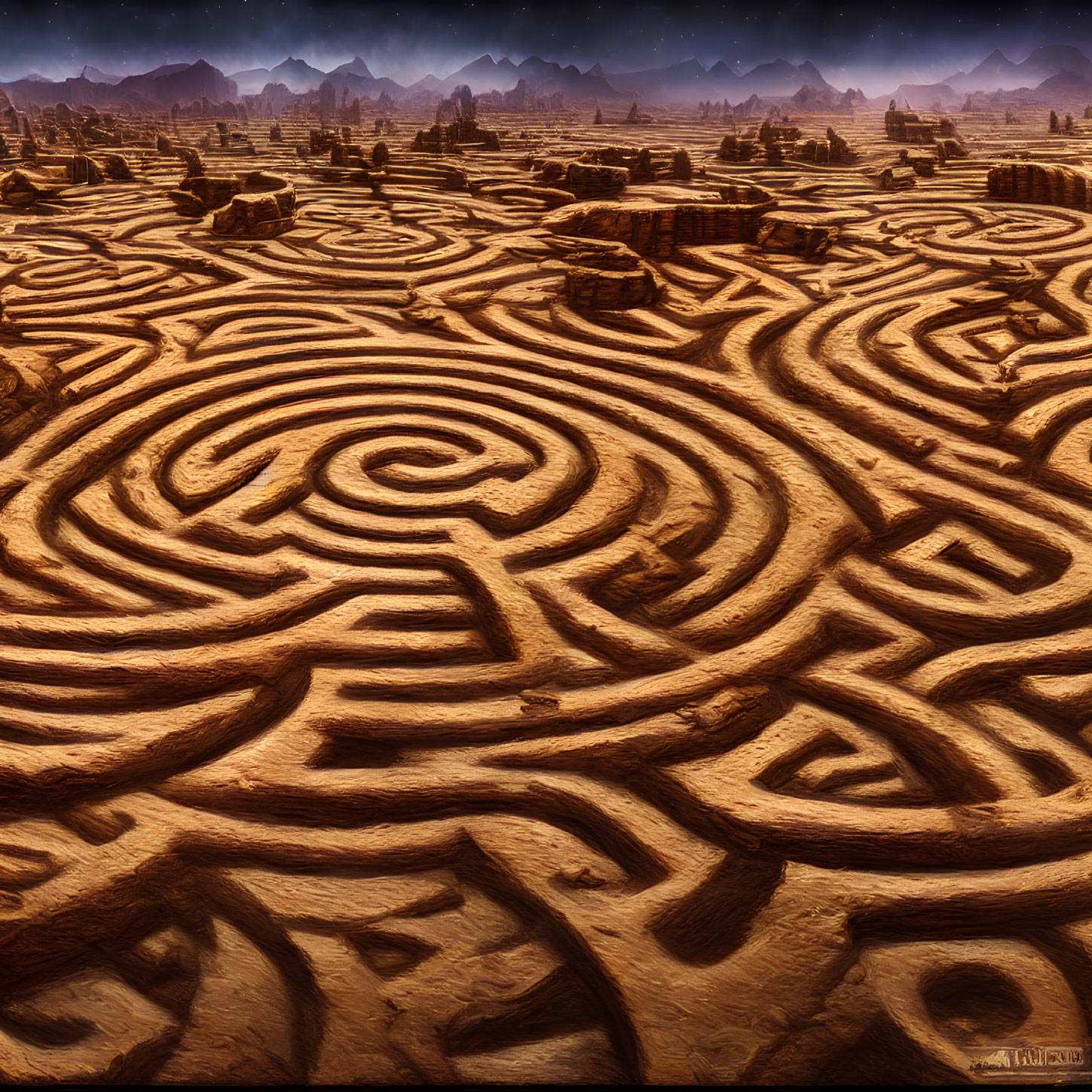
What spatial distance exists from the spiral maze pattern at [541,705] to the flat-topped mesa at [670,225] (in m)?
2.31

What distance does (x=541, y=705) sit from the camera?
232 centimetres

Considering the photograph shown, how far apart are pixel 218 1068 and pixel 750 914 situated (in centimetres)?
106


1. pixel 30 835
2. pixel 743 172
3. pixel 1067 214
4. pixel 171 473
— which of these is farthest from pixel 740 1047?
pixel 743 172

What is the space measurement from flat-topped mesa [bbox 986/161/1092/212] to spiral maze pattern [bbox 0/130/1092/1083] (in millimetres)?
4614

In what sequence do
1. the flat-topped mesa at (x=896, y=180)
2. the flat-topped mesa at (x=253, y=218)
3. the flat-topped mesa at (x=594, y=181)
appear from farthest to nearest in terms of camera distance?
the flat-topped mesa at (x=896, y=180) < the flat-topped mesa at (x=594, y=181) < the flat-topped mesa at (x=253, y=218)

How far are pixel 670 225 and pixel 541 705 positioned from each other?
17.5 feet

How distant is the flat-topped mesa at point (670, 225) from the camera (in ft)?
21.8

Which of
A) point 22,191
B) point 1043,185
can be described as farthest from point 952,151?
point 22,191

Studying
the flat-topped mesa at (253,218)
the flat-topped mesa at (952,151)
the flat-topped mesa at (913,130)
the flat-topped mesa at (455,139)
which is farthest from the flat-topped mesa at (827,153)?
the flat-topped mesa at (253,218)

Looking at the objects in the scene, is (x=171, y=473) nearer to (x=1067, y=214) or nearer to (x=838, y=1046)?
(x=838, y=1046)

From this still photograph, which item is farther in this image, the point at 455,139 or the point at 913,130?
the point at 913,130

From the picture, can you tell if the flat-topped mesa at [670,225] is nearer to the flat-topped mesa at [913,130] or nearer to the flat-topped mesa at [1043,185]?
the flat-topped mesa at [1043,185]

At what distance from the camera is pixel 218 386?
413 cm

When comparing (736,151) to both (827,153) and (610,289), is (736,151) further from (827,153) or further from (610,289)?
(610,289)
